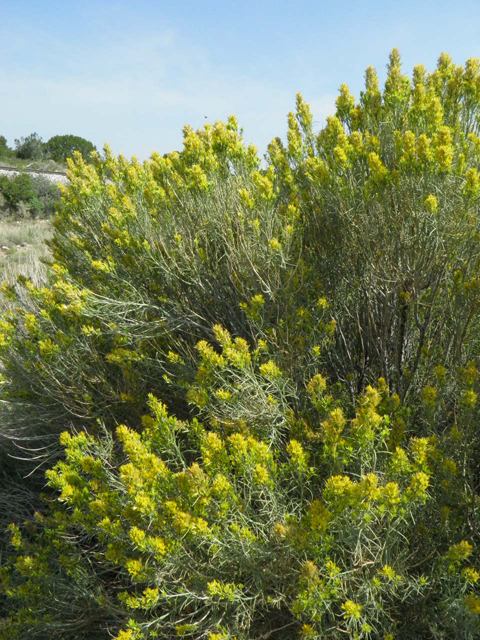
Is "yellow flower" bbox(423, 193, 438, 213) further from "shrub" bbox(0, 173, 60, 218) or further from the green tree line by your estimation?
the green tree line

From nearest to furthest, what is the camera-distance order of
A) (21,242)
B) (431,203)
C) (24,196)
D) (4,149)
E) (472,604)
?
(472,604) < (431,203) < (21,242) < (24,196) < (4,149)

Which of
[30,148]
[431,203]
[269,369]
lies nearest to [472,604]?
[269,369]

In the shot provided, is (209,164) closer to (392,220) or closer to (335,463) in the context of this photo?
(392,220)

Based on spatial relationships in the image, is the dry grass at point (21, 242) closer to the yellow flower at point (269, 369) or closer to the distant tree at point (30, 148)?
the yellow flower at point (269, 369)

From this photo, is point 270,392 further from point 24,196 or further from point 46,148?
point 46,148

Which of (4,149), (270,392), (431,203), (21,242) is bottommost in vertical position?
(270,392)

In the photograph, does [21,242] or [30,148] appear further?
[30,148]

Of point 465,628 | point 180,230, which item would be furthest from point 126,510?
point 180,230

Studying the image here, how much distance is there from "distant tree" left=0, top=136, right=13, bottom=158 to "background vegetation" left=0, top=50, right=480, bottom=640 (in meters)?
32.4

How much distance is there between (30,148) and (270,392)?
1430 inches

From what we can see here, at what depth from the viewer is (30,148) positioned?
34.1 metres

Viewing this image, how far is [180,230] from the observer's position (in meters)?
3.48

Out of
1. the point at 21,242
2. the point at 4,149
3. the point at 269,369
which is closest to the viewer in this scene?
the point at 269,369

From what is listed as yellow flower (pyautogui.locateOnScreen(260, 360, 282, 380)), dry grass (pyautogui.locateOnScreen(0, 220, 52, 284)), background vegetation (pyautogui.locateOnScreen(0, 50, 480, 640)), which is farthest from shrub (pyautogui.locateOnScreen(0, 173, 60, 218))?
yellow flower (pyautogui.locateOnScreen(260, 360, 282, 380))
